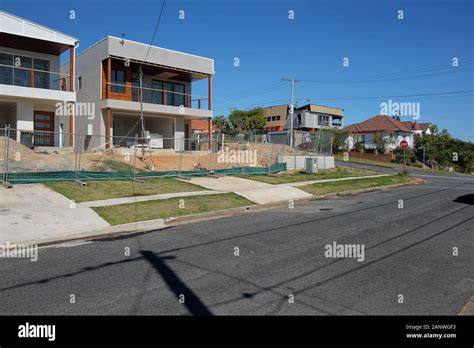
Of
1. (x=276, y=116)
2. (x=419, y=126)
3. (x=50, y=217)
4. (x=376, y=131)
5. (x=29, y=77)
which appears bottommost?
(x=50, y=217)

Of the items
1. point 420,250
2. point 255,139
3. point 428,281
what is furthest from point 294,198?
point 255,139

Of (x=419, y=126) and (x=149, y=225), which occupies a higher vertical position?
(x=419, y=126)

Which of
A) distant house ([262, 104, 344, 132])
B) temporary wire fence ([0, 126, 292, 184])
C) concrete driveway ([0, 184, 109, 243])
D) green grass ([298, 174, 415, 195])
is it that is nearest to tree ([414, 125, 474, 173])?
distant house ([262, 104, 344, 132])

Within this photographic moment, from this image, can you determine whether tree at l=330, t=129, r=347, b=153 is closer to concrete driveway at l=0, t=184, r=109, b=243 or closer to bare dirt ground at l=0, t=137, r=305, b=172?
bare dirt ground at l=0, t=137, r=305, b=172

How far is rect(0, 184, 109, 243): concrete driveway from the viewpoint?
9.26 meters

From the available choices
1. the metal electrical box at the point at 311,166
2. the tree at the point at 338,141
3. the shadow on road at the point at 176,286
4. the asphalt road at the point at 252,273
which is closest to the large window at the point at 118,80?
the metal electrical box at the point at 311,166

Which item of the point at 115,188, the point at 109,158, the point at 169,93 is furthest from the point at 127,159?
the point at 169,93

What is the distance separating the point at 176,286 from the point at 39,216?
6167 mm

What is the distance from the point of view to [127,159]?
73.7 ft

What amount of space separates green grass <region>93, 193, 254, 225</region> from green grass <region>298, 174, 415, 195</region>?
544 centimetres

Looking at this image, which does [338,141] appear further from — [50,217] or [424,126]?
[50,217]
